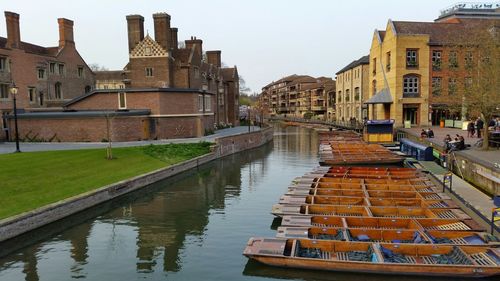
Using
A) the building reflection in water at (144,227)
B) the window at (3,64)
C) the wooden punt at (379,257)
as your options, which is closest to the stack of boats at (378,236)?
the wooden punt at (379,257)

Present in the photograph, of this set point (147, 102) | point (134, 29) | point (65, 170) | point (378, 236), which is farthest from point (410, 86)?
point (378, 236)

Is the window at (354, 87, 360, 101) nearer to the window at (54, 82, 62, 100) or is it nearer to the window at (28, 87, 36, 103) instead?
the window at (54, 82, 62, 100)

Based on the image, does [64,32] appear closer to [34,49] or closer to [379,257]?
[34,49]

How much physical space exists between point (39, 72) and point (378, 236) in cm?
4424

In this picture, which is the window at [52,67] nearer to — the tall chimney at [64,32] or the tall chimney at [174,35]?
the tall chimney at [64,32]

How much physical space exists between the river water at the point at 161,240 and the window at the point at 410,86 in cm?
3045

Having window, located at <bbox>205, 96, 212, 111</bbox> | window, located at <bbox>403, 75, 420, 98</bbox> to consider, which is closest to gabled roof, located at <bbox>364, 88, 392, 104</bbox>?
window, located at <bbox>403, 75, 420, 98</bbox>

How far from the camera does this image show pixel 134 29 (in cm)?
4966

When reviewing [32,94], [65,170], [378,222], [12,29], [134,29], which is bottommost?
[378,222]

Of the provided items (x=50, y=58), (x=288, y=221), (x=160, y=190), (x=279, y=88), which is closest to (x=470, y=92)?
(x=288, y=221)

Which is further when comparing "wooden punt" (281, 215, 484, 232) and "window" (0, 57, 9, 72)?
"window" (0, 57, 9, 72)

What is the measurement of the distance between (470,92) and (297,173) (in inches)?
484

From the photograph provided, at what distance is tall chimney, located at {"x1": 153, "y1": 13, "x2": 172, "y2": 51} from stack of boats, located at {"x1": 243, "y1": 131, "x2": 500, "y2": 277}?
34906 millimetres

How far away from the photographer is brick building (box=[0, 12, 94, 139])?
1604 inches
